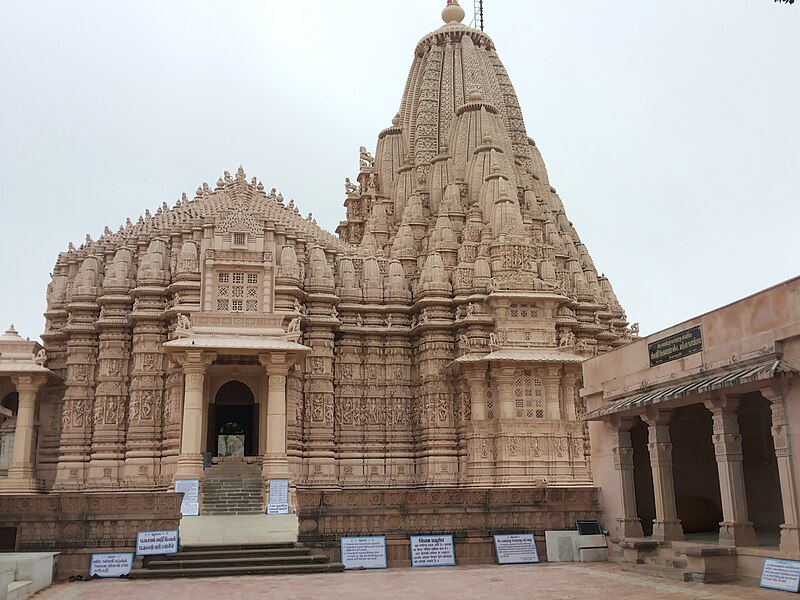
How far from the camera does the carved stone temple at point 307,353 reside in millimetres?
29125

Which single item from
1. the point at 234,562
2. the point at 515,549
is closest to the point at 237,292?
the point at 234,562

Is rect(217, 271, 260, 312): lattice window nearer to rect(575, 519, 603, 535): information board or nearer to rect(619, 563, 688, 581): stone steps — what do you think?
rect(575, 519, 603, 535): information board

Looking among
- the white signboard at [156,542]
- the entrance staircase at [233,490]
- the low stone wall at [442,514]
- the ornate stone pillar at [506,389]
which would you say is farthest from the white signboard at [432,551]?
the ornate stone pillar at [506,389]

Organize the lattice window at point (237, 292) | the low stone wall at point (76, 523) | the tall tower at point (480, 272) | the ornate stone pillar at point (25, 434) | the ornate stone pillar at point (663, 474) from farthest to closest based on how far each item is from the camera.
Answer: the tall tower at point (480, 272)
the ornate stone pillar at point (25, 434)
the lattice window at point (237, 292)
the low stone wall at point (76, 523)
the ornate stone pillar at point (663, 474)

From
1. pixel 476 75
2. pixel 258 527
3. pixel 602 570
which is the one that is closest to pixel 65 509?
pixel 258 527

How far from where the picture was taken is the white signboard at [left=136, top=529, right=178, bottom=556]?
17.3 meters

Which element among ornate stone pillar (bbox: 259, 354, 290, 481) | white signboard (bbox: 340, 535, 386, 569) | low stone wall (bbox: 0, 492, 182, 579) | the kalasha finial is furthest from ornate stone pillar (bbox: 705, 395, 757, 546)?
the kalasha finial

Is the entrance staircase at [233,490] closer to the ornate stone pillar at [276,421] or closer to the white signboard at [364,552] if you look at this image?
the ornate stone pillar at [276,421]

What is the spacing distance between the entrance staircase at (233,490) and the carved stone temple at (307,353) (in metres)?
0.54

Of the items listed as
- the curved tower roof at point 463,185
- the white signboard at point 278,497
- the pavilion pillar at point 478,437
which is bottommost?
the white signboard at point 278,497

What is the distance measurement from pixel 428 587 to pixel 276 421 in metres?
13.0

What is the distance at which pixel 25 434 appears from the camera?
3002 cm

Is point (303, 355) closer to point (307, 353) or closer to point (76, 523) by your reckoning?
point (307, 353)

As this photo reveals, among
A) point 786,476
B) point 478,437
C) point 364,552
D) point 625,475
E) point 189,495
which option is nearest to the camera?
point 786,476
